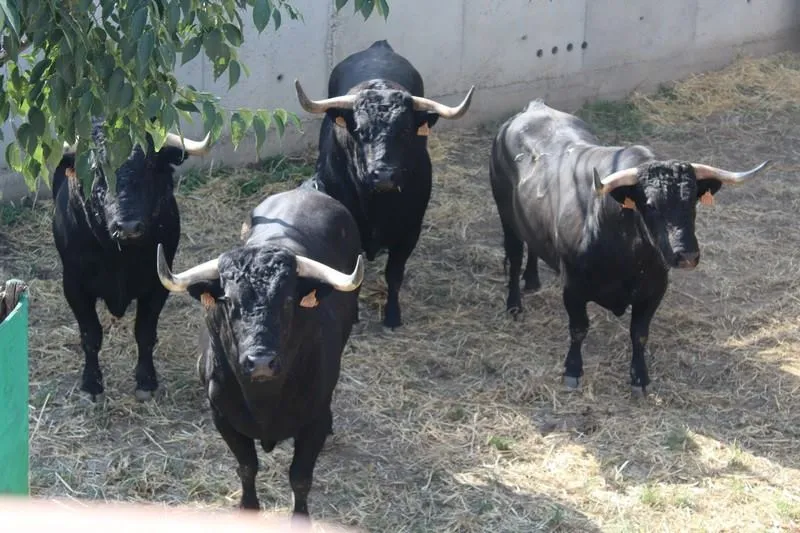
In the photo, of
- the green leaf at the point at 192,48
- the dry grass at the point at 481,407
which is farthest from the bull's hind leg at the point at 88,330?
the green leaf at the point at 192,48

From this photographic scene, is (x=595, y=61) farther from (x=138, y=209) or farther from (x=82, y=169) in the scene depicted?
(x=82, y=169)

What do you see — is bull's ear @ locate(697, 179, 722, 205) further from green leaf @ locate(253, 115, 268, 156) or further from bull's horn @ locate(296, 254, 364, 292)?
green leaf @ locate(253, 115, 268, 156)

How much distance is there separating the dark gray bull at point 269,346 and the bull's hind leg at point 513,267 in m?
2.74

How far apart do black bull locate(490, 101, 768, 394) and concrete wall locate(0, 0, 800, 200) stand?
292cm

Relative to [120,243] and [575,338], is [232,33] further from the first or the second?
[575,338]

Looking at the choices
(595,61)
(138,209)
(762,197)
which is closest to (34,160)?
(138,209)

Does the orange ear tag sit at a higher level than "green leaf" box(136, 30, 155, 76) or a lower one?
lower

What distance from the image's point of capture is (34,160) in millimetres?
3754

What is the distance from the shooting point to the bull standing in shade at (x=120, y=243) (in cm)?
615

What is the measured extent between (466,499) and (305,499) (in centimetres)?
91

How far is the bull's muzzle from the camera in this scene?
455cm

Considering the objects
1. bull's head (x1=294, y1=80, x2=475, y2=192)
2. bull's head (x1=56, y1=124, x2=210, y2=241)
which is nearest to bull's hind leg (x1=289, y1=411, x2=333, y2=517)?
bull's head (x1=56, y1=124, x2=210, y2=241)

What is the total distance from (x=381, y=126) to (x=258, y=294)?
312 centimetres

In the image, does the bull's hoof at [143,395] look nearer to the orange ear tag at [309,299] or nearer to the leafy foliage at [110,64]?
the orange ear tag at [309,299]
